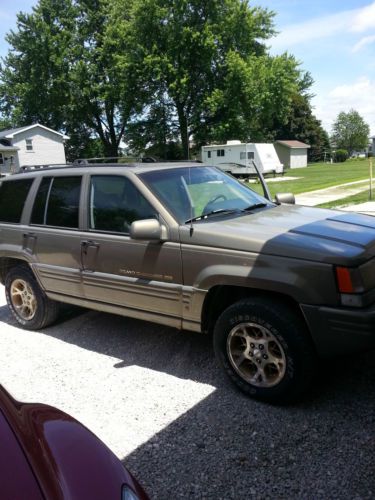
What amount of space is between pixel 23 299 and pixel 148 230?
2350mm

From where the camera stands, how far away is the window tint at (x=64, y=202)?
177 inches

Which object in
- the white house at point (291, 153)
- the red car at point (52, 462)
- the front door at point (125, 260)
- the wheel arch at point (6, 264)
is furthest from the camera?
the white house at point (291, 153)

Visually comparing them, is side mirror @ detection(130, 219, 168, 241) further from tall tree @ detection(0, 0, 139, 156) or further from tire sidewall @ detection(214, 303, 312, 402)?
tall tree @ detection(0, 0, 139, 156)

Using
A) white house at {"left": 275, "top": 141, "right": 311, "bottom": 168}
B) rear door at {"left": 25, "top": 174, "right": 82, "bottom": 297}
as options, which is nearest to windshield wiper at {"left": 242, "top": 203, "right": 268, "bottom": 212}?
rear door at {"left": 25, "top": 174, "right": 82, "bottom": 297}

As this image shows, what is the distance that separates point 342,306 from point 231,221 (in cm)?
120

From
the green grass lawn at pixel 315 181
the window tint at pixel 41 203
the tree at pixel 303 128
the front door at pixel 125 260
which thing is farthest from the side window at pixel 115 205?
the tree at pixel 303 128

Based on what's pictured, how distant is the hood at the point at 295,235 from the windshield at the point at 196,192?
7.6 inches

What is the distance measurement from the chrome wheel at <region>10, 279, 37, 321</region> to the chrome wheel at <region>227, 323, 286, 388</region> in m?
2.63

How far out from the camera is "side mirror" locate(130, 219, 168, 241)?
3.55m

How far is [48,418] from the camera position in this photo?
201 centimetres

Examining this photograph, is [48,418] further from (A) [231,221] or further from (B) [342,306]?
(A) [231,221]

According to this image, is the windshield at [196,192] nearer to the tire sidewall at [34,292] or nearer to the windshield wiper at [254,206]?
the windshield wiper at [254,206]

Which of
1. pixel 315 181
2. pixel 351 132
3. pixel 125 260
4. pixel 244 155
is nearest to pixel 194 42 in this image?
pixel 244 155

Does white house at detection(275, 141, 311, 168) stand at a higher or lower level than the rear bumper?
Answer: higher
